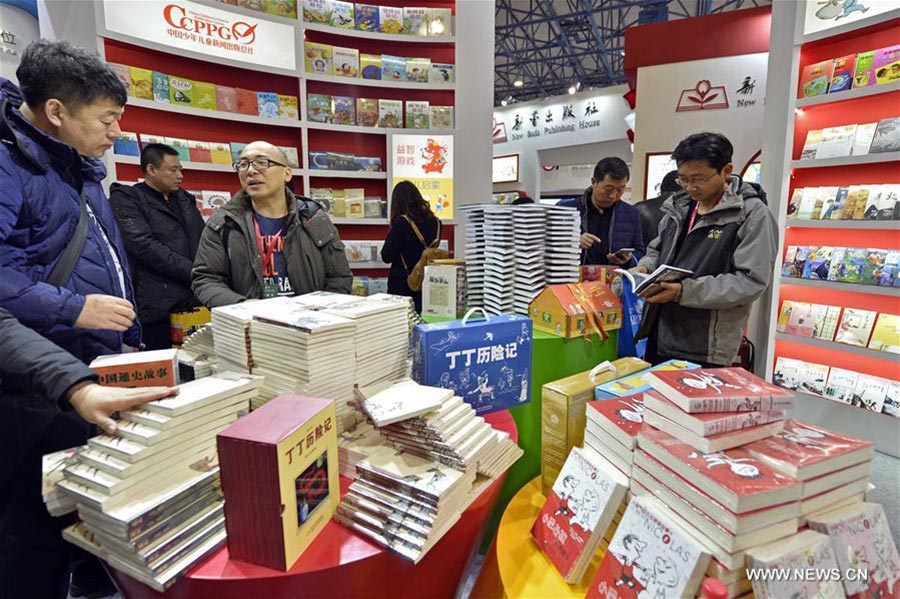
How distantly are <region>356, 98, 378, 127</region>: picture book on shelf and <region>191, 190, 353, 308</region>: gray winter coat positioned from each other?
2.79 metres

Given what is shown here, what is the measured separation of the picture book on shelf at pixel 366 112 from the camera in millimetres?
4891

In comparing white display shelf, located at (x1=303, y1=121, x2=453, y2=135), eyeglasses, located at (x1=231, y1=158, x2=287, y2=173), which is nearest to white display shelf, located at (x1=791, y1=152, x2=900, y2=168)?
white display shelf, located at (x1=303, y1=121, x2=453, y2=135)

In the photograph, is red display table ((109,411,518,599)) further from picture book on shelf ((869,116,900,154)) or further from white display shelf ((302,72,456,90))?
white display shelf ((302,72,456,90))

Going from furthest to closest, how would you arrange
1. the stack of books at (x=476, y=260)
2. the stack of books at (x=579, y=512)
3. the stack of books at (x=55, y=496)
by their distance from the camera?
the stack of books at (x=476, y=260), the stack of books at (x=579, y=512), the stack of books at (x=55, y=496)

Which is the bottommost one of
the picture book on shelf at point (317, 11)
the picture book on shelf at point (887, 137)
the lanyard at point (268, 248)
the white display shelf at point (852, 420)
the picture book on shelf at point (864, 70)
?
the white display shelf at point (852, 420)

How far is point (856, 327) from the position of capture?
11.6 ft

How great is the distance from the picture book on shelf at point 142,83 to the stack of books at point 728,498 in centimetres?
451

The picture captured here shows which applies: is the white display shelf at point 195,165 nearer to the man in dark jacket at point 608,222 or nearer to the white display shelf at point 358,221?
the white display shelf at point 358,221

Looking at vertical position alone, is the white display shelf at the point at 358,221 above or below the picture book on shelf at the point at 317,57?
below

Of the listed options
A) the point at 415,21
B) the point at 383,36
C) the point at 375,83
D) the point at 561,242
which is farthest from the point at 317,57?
the point at 561,242

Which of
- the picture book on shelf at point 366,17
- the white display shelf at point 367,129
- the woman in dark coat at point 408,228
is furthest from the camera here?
the picture book on shelf at point 366,17

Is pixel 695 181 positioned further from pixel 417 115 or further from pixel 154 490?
pixel 417 115

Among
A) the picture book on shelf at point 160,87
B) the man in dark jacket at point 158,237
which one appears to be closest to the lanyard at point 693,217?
the man in dark jacket at point 158,237

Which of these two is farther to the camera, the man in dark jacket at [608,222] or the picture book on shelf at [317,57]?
the picture book on shelf at [317,57]
